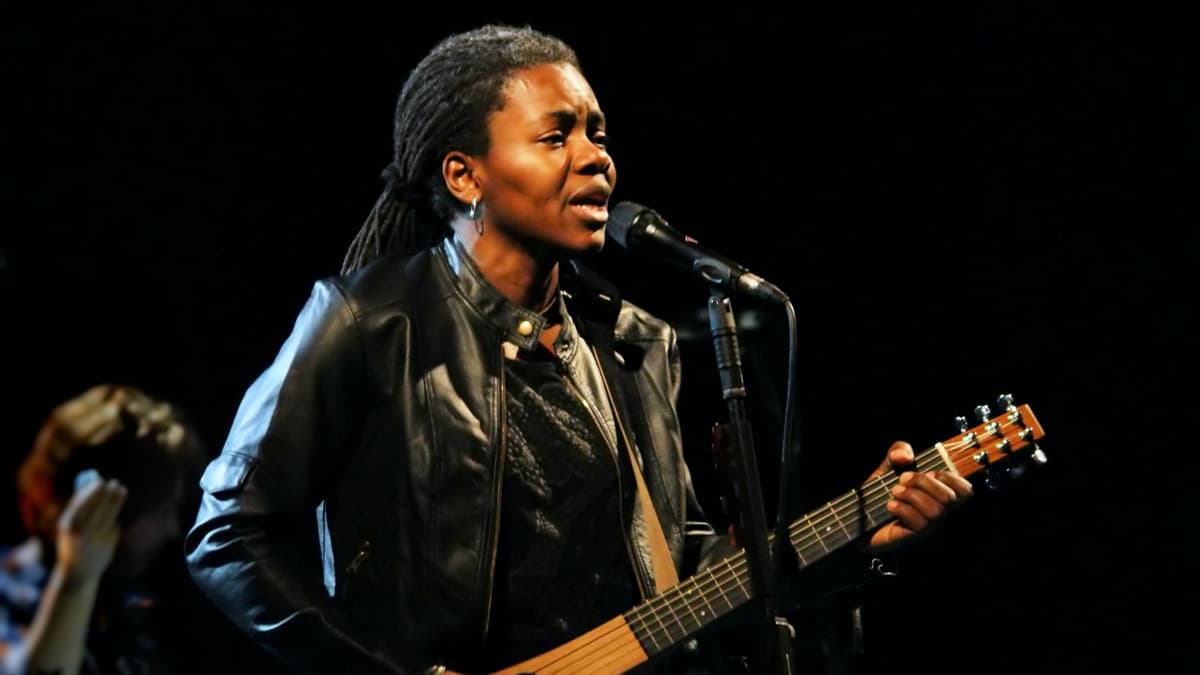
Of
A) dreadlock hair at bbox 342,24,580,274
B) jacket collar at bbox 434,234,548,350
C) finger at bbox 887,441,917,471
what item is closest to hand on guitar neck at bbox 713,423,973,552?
finger at bbox 887,441,917,471

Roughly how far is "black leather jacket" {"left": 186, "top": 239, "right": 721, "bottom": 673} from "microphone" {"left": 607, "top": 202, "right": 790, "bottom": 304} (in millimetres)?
405

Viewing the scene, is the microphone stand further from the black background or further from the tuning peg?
the black background

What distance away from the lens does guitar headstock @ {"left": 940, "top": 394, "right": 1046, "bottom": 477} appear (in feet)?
9.11

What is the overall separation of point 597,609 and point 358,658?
0.53 meters

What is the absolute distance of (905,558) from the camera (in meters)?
4.24

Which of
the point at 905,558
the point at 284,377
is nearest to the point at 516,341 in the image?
the point at 284,377

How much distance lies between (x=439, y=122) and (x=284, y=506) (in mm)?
932

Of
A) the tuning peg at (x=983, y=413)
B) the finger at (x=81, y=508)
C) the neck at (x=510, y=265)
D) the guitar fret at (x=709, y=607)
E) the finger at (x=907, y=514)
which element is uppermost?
the neck at (x=510, y=265)

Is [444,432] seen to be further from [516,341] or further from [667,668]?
[667,668]

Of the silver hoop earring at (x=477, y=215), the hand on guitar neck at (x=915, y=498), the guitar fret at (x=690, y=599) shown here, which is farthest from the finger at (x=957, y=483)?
the silver hoop earring at (x=477, y=215)

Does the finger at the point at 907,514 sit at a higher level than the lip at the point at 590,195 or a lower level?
lower

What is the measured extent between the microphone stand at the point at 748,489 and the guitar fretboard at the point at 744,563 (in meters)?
0.36

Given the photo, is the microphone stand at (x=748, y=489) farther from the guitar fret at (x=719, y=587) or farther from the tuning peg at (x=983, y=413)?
the tuning peg at (x=983, y=413)

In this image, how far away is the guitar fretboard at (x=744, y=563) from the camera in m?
2.74
